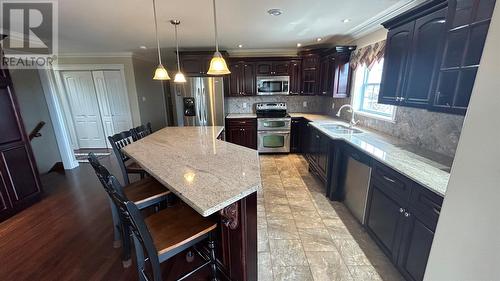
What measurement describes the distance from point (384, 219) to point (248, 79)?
3716 millimetres

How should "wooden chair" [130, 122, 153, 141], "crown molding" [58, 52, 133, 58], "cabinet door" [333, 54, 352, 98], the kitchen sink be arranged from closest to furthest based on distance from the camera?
"wooden chair" [130, 122, 153, 141] → the kitchen sink → "cabinet door" [333, 54, 352, 98] → "crown molding" [58, 52, 133, 58]

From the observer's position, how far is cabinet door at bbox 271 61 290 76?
4492mm

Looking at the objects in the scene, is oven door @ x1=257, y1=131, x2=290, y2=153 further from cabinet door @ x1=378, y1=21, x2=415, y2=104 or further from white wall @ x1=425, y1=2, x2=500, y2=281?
white wall @ x1=425, y1=2, x2=500, y2=281

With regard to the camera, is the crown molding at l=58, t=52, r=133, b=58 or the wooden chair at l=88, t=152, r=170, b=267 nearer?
the wooden chair at l=88, t=152, r=170, b=267

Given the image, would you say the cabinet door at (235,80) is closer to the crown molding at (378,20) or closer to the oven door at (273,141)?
the oven door at (273,141)

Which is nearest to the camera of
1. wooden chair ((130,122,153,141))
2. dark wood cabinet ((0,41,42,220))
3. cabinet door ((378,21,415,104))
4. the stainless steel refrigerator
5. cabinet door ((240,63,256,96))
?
cabinet door ((378,21,415,104))

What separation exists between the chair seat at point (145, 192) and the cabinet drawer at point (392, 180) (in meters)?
1.82

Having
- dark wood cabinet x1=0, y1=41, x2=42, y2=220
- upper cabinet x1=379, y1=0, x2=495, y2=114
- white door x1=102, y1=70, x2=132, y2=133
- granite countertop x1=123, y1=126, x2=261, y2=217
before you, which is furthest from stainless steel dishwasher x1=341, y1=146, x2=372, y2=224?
white door x1=102, y1=70, x2=132, y2=133

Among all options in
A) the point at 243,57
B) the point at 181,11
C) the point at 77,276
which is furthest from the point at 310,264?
the point at 243,57

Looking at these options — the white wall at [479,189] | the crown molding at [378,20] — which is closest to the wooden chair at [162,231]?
the white wall at [479,189]

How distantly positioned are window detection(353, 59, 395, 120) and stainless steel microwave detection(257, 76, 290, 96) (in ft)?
4.94

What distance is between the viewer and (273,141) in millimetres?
4535

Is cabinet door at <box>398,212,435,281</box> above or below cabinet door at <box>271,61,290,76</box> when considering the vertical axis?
below

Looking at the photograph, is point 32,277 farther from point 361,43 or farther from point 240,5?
point 361,43
